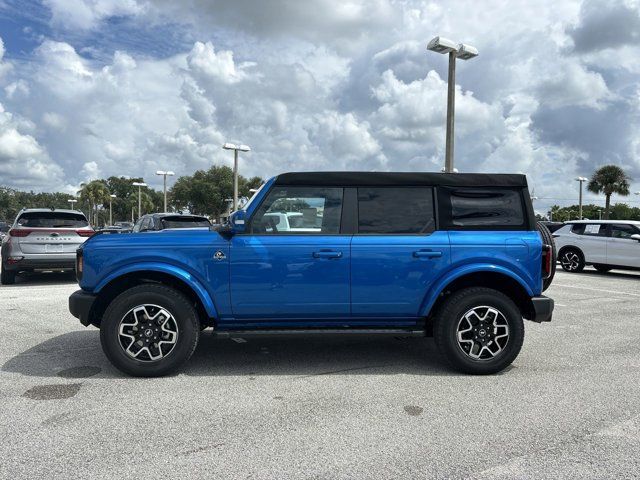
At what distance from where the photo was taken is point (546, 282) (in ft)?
16.3

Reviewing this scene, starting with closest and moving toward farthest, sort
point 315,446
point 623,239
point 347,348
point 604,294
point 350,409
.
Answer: point 315,446
point 350,409
point 347,348
point 604,294
point 623,239

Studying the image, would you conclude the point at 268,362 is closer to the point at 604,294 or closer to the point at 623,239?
the point at 604,294

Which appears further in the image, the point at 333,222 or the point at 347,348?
the point at 347,348

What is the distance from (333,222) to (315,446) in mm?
2083

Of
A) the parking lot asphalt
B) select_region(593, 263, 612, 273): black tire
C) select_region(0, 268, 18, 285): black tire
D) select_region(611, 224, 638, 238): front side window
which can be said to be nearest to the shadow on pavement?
the parking lot asphalt

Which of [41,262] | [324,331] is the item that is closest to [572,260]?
[324,331]

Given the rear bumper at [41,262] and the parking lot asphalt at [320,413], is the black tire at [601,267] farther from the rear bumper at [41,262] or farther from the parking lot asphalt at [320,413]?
the rear bumper at [41,262]

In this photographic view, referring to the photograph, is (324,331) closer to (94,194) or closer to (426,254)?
(426,254)

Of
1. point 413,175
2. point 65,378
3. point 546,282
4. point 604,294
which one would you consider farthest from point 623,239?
point 65,378

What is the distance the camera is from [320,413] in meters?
3.79

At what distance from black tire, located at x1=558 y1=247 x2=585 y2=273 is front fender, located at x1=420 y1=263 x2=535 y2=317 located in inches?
476

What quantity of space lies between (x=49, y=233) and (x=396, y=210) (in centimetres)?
891

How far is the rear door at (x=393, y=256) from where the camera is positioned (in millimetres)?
4590

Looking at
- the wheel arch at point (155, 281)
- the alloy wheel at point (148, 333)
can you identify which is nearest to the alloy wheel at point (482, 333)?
the wheel arch at point (155, 281)
